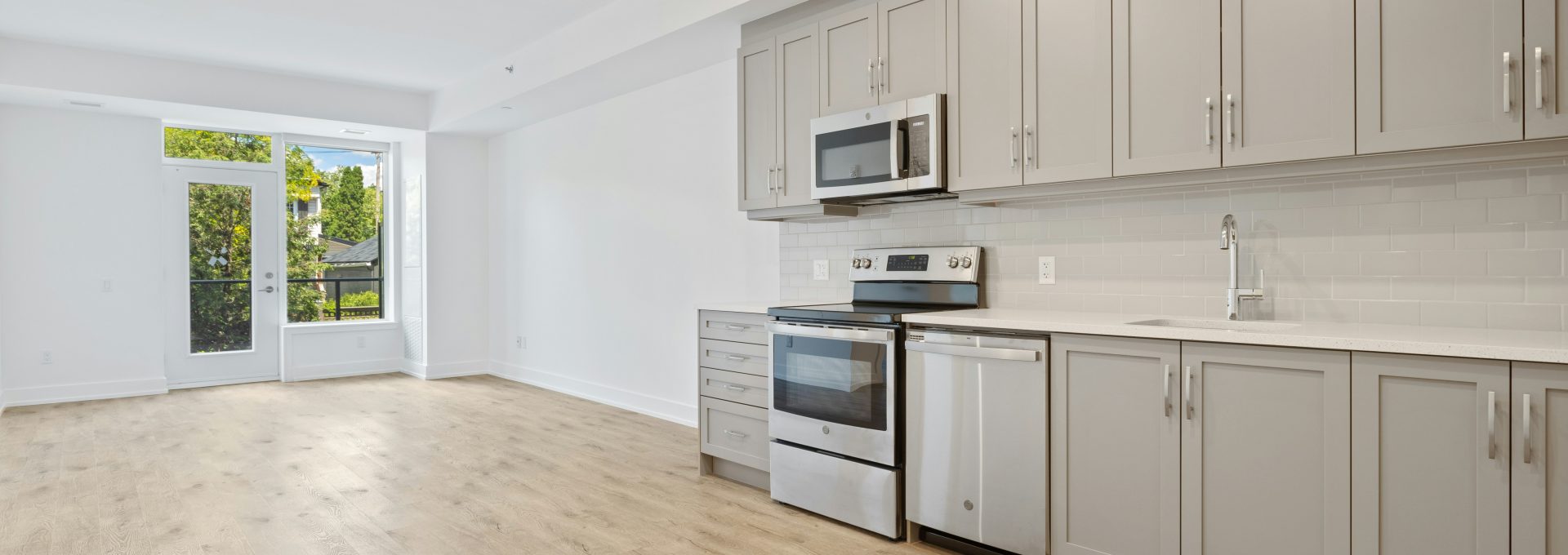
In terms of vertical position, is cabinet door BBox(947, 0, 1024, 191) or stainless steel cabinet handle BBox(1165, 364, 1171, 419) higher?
cabinet door BBox(947, 0, 1024, 191)

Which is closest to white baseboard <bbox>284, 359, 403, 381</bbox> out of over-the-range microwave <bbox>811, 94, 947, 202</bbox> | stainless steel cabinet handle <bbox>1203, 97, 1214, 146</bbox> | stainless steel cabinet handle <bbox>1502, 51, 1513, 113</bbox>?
over-the-range microwave <bbox>811, 94, 947, 202</bbox>

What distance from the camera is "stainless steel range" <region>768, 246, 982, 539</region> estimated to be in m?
3.00

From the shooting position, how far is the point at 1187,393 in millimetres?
2279

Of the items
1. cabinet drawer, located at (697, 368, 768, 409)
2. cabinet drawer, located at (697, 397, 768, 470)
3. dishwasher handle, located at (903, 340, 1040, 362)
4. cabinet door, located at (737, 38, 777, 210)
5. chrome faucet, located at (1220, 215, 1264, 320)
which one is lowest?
cabinet drawer, located at (697, 397, 768, 470)

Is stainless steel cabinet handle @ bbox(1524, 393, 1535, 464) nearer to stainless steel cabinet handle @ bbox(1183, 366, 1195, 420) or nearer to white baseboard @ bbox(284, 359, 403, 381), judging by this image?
stainless steel cabinet handle @ bbox(1183, 366, 1195, 420)

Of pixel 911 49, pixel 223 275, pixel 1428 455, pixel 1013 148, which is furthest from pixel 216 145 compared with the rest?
pixel 1428 455

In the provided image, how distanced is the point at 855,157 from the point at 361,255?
20.4 ft

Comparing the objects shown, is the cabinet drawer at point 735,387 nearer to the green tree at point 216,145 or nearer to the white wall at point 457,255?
the white wall at point 457,255

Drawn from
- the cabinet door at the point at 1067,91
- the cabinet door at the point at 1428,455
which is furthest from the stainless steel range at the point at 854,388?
the cabinet door at the point at 1428,455

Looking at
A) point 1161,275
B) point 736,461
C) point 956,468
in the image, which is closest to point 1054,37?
point 1161,275

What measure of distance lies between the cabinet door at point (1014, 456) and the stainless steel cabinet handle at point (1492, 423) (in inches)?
41.8

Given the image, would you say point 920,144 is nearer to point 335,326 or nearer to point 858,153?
point 858,153

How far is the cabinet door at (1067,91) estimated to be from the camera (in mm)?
2711

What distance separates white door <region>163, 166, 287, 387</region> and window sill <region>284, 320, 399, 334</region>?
207 mm
